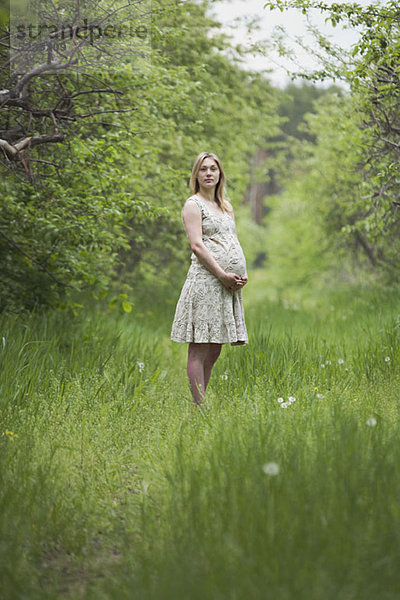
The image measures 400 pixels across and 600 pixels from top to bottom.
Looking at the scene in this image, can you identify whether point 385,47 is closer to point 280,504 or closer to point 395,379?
point 395,379

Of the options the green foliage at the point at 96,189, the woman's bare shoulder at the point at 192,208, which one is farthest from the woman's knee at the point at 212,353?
the green foliage at the point at 96,189

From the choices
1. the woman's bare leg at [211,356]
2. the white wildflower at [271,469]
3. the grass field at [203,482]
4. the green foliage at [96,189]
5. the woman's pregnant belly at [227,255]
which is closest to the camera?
the grass field at [203,482]

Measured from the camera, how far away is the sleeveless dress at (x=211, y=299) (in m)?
4.21

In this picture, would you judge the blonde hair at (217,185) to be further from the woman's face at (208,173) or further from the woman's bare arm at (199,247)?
the woman's bare arm at (199,247)

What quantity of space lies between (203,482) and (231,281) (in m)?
1.80

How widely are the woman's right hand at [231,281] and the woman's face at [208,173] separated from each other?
810mm

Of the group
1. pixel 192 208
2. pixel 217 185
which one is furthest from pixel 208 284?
pixel 217 185

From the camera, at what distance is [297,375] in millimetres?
4766

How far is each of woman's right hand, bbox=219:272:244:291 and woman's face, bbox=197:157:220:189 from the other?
2.66ft

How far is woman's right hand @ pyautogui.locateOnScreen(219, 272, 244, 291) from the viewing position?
13.6 feet

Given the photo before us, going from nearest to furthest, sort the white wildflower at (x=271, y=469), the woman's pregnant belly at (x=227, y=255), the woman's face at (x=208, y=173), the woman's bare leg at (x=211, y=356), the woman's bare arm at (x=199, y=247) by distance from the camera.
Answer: the white wildflower at (x=271, y=469), the woman's bare arm at (x=199, y=247), the woman's pregnant belly at (x=227, y=255), the woman's face at (x=208, y=173), the woman's bare leg at (x=211, y=356)

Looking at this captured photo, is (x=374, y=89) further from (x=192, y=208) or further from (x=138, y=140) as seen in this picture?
(x=138, y=140)

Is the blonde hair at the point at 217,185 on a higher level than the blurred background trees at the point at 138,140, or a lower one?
lower

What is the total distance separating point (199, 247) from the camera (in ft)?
13.6
